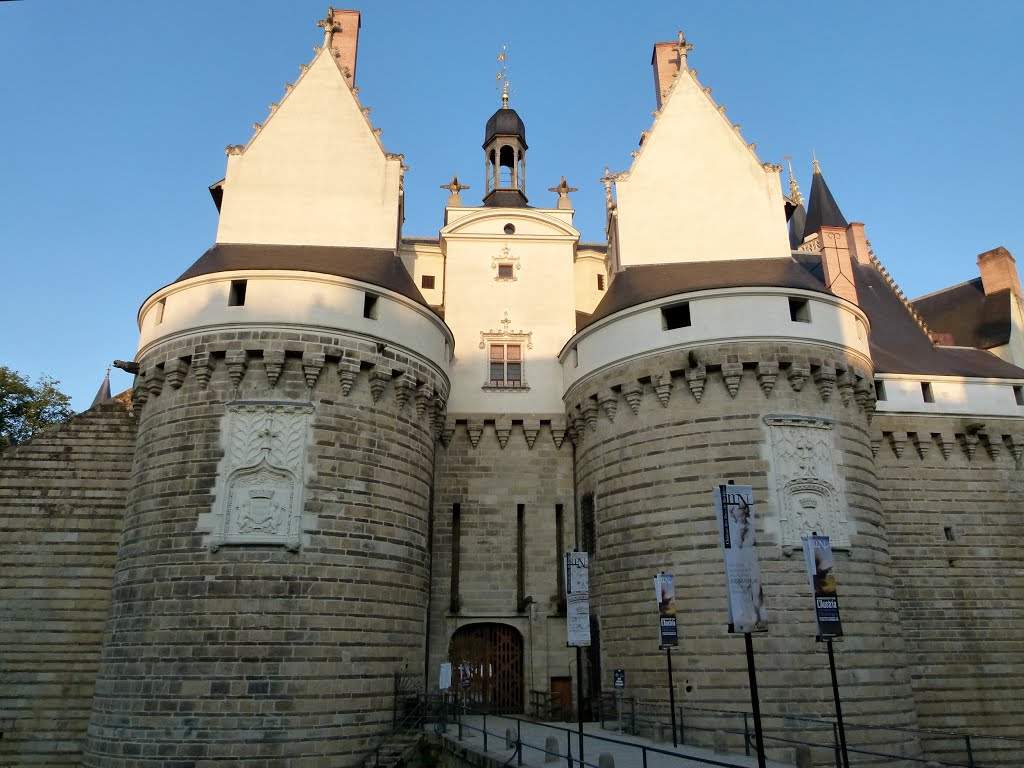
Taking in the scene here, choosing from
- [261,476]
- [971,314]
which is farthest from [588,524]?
[971,314]

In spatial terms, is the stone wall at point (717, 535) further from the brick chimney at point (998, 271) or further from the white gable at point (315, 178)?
the brick chimney at point (998, 271)

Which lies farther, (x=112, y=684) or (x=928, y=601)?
(x=928, y=601)

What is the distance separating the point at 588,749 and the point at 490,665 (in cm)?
688

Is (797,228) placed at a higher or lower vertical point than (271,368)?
higher

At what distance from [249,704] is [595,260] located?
56.3ft

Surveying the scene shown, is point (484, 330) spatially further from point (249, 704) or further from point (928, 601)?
point (928, 601)

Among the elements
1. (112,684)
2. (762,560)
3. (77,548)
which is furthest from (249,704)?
(762,560)

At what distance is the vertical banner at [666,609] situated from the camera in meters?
15.5

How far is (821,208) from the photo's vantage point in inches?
1356

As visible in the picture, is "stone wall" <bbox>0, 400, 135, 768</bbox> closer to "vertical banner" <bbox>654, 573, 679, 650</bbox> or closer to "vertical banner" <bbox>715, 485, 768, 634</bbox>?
"vertical banner" <bbox>654, 573, 679, 650</bbox>

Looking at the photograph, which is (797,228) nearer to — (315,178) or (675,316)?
(675,316)

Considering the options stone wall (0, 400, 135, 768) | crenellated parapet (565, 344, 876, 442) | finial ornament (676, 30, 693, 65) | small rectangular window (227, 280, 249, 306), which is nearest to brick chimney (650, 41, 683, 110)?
finial ornament (676, 30, 693, 65)

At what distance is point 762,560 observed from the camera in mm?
16922

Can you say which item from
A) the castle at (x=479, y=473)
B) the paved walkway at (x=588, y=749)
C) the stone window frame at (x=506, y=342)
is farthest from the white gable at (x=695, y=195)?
the paved walkway at (x=588, y=749)
